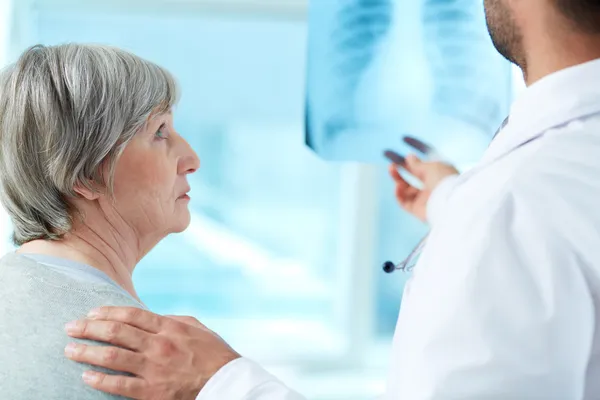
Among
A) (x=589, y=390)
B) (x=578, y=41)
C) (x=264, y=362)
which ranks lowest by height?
(x=264, y=362)

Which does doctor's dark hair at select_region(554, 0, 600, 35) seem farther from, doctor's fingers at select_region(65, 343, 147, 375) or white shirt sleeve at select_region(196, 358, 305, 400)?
doctor's fingers at select_region(65, 343, 147, 375)

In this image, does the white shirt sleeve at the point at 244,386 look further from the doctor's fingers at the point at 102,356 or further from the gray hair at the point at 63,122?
the gray hair at the point at 63,122

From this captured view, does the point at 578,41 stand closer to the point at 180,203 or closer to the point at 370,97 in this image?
the point at 180,203

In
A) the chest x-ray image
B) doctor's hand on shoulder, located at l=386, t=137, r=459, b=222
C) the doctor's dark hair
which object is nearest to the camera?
the doctor's dark hair

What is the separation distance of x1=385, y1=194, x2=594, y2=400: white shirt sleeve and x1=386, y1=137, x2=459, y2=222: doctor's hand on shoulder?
2.14 ft

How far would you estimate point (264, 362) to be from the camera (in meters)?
2.42

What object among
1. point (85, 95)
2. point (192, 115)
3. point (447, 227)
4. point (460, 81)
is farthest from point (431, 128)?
point (447, 227)

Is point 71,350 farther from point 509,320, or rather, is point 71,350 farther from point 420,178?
point 420,178

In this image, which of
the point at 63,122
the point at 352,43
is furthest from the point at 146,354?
the point at 352,43

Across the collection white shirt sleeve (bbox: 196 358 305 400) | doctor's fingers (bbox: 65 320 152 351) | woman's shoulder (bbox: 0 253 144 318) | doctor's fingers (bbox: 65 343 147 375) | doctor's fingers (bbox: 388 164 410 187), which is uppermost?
doctor's fingers (bbox: 388 164 410 187)

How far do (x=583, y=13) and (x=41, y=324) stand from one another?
2.64 feet

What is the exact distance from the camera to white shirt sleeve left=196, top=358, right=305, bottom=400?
3.49 feet

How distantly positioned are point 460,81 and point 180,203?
956 millimetres

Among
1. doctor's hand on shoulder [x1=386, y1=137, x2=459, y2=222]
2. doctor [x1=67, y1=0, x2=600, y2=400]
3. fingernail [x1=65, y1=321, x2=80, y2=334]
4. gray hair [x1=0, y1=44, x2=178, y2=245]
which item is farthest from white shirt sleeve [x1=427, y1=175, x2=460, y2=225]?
fingernail [x1=65, y1=321, x2=80, y2=334]
